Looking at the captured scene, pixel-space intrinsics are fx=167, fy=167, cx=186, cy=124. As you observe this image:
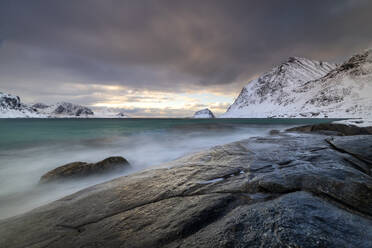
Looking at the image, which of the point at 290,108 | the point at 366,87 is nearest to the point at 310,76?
the point at 290,108

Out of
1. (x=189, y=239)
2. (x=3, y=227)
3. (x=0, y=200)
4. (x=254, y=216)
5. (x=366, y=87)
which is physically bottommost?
(x=0, y=200)

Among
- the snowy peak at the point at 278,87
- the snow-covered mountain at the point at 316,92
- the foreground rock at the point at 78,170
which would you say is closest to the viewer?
the foreground rock at the point at 78,170

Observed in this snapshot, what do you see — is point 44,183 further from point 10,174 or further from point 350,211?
point 350,211

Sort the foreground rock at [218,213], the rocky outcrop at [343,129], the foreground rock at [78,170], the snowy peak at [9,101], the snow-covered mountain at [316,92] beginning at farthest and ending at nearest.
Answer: the snowy peak at [9,101] → the snow-covered mountain at [316,92] → the rocky outcrop at [343,129] → the foreground rock at [78,170] → the foreground rock at [218,213]

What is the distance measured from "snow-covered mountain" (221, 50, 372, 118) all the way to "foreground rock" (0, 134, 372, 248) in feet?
290

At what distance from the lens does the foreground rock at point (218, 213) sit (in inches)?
64.6

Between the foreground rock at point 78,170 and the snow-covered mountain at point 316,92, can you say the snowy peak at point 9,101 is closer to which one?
the foreground rock at point 78,170

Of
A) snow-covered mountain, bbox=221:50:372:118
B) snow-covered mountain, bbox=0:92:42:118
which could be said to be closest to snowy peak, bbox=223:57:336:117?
snow-covered mountain, bbox=221:50:372:118

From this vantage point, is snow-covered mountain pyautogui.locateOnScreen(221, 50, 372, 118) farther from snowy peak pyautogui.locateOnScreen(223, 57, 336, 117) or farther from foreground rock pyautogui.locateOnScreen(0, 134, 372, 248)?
foreground rock pyautogui.locateOnScreen(0, 134, 372, 248)

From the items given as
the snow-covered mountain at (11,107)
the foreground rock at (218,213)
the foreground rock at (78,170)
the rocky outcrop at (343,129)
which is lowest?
the foreground rock at (78,170)

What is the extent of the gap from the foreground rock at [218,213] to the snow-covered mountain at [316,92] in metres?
88.5

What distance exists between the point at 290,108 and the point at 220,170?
158582mm

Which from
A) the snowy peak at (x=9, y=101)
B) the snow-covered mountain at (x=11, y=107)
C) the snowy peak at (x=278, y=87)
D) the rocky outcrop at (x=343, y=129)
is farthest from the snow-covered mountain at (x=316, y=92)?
the snowy peak at (x=9, y=101)

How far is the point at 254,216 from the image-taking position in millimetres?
1932
